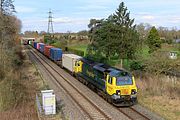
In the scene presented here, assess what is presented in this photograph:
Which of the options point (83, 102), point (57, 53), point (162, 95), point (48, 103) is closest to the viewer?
point (48, 103)

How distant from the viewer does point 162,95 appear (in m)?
25.2

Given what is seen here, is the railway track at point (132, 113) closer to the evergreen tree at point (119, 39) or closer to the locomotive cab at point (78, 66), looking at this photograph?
the locomotive cab at point (78, 66)

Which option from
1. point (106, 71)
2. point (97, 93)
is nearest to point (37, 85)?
point (97, 93)

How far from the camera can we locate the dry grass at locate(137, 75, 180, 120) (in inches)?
795

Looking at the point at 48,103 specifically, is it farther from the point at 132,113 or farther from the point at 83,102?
the point at 132,113

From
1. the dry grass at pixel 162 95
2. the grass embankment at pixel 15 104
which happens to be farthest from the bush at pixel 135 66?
the grass embankment at pixel 15 104

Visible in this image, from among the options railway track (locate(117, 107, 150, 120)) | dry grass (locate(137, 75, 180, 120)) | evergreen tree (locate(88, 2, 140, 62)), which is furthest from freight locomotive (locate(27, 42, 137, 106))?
evergreen tree (locate(88, 2, 140, 62))

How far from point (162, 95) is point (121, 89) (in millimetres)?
5318

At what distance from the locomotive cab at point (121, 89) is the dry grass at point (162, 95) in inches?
56.8

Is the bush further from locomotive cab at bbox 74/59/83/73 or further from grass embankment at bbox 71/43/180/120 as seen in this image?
locomotive cab at bbox 74/59/83/73

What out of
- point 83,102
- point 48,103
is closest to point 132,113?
point 83,102

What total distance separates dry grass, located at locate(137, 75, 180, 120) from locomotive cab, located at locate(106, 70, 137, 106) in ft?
4.73

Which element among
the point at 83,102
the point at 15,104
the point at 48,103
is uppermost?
the point at 48,103

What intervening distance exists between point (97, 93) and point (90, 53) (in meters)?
31.2
